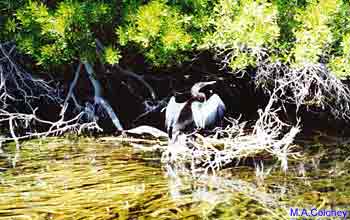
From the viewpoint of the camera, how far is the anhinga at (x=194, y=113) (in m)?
5.93

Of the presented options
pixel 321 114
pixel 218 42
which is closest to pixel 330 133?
pixel 321 114

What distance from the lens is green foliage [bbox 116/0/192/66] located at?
5.27 m

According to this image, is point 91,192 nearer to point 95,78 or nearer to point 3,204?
point 3,204

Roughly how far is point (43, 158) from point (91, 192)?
134cm

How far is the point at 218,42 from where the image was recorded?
554cm

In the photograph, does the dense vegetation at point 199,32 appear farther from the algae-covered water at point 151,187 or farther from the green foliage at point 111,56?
the algae-covered water at point 151,187

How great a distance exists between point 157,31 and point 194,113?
1107 millimetres

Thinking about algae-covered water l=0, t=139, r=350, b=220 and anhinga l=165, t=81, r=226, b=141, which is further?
anhinga l=165, t=81, r=226, b=141

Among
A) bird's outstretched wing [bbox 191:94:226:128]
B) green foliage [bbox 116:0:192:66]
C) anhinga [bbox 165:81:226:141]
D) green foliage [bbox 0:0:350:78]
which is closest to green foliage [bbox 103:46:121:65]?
green foliage [bbox 0:0:350:78]

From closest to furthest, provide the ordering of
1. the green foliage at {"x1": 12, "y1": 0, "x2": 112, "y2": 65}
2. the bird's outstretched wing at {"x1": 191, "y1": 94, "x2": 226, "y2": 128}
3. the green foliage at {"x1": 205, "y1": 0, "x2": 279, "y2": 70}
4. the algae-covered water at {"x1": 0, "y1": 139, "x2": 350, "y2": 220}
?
the algae-covered water at {"x1": 0, "y1": 139, "x2": 350, "y2": 220}, the green foliage at {"x1": 205, "y1": 0, "x2": 279, "y2": 70}, the green foliage at {"x1": 12, "y1": 0, "x2": 112, "y2": 65}, the bird's outstretched wing at {"x1": 191, "y1": 94, "x2": 226, "y2": 128}

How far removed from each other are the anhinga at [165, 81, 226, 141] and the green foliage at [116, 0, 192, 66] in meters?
0.61

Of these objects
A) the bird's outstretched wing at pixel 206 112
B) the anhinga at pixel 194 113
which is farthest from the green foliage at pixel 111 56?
the bird's outstretched wing at pixel 206 112

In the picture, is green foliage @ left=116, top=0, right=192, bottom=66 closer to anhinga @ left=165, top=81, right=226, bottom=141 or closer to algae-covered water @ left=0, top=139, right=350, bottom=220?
anhinga @ left=165, top=81, right=226, bottom=141

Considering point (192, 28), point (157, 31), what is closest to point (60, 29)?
point (157, 31)
